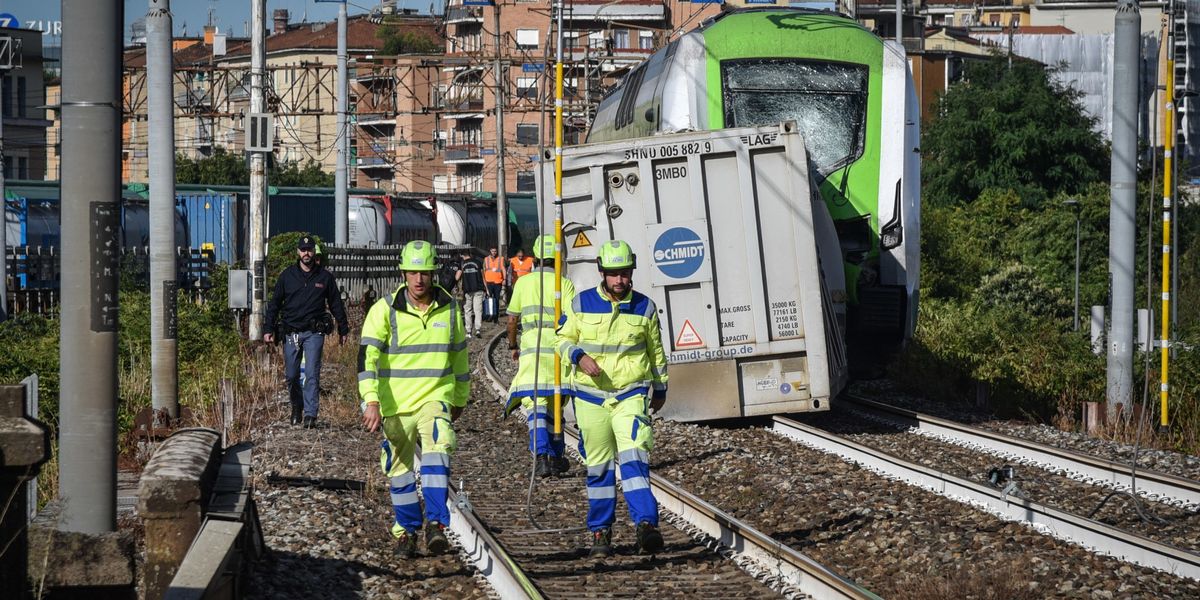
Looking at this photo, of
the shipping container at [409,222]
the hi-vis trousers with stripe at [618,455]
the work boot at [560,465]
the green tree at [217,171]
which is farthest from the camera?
the green tree at [217,171]

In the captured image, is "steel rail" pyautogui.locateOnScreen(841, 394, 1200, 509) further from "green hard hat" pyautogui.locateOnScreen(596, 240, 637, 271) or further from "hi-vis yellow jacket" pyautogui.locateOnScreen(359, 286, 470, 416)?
"hi-vis yellow jacket" pyautogui.locateOnScreen(359, 286, 470, 416)

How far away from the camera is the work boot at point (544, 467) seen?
12.0 meters

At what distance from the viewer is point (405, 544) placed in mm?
8727

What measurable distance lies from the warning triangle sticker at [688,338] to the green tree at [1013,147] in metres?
33.3

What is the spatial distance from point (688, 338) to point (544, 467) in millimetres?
2995

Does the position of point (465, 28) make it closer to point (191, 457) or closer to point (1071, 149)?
point (1071, 149)

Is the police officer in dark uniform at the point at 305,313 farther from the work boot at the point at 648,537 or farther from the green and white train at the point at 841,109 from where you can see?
the work boot at the point at 648,537

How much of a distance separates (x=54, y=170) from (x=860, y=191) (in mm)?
73631

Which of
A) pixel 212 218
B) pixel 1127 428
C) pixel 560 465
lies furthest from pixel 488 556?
pixel 212 218

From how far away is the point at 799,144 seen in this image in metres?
14.1

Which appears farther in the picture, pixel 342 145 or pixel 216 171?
pixel 216 171

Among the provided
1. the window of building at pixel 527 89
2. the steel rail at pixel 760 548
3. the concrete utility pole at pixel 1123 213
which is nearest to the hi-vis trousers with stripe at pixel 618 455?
the steel rail at pixel 760 548

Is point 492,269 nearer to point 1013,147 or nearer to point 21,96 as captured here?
point 1013,147

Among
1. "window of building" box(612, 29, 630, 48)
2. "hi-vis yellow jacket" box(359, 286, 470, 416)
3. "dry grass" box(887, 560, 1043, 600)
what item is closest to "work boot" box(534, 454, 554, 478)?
"hi-vis yellow jacket" box(359, 286, 470, 416)
